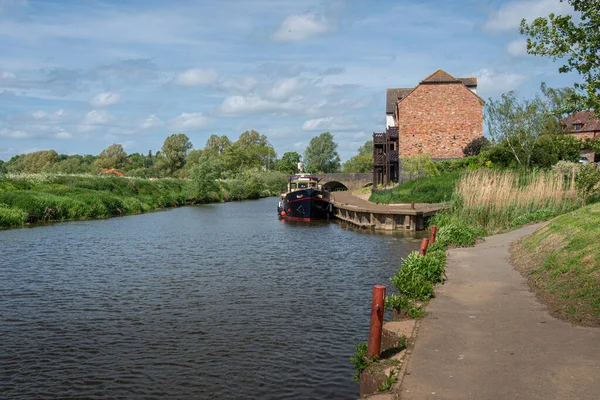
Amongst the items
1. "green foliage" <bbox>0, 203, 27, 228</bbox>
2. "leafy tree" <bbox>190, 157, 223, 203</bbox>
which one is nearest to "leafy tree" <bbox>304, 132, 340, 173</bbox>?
"leafy tree" <bbox>190, 157, 223, 203</bbox>

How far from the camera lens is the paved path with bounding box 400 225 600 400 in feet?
20.7

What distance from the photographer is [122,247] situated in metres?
24.7

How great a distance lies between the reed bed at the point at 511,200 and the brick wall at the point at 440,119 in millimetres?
29514

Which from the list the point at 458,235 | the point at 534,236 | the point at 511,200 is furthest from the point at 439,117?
the point at 534,236

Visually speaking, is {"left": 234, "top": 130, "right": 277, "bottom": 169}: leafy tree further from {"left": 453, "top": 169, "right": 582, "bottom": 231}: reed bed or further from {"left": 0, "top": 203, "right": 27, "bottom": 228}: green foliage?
{"left": 453, "top": 169, "right": 582, "bottom": 231}: reed bed

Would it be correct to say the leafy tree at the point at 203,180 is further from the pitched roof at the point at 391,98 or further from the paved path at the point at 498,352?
the paved path at the point at 498,352

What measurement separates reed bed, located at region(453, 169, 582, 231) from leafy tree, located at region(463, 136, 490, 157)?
2777cm

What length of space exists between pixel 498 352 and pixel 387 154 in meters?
52.8

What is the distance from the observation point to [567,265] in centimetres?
1134

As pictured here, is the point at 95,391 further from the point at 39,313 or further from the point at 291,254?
the point at 291,254

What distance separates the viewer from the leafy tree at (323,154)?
134250 mm

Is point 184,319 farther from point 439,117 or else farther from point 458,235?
point 439,117

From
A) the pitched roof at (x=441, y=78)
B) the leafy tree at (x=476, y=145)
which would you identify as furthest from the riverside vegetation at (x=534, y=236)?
the pitched roof at (x=441, y=78)

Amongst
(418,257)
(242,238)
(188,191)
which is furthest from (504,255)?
(188,191)
